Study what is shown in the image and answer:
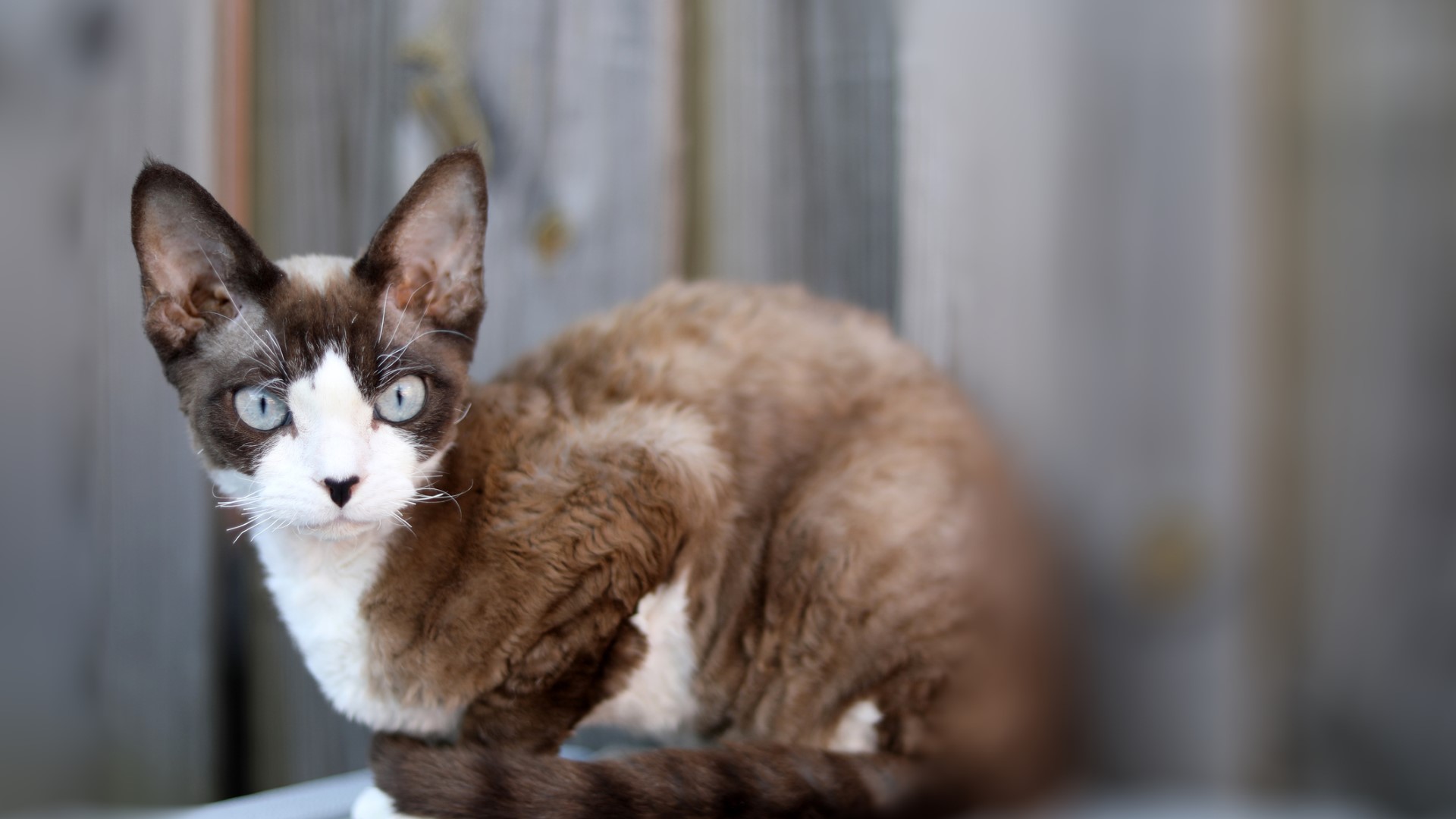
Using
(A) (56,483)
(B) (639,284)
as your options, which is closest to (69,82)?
(A) (56,483)

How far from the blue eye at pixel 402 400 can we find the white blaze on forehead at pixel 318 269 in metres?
0.15

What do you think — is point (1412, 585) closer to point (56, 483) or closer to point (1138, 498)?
point (1138, 498)

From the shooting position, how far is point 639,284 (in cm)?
172

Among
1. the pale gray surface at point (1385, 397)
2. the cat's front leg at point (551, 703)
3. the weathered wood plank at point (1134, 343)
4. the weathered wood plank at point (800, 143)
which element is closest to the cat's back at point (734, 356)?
the weathered wood plank at point (800, 143)

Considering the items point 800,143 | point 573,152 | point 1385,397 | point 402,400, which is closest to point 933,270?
point 800,143

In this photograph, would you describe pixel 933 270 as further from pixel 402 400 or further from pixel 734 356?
pixel 402 400

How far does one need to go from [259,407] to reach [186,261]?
182 mm

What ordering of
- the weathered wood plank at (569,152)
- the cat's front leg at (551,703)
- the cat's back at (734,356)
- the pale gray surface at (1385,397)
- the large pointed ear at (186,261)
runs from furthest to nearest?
the weathered wood plank at (569,152) < the cat's back at (734,356) < the cat's front leg at (551,703) < the large pointed ear at (186,261) < the pale gray surface at (1385,397)

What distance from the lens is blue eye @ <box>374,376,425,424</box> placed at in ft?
3.92

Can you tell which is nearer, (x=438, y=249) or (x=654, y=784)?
(x=654, y=784)

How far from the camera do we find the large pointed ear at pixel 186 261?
40.9 inches

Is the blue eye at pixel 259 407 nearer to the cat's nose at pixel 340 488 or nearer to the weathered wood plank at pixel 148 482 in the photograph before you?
the cat's nose at pixel 340 488

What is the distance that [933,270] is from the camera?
1474mm

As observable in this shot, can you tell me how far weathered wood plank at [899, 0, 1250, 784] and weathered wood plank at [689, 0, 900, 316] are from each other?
892 mm
